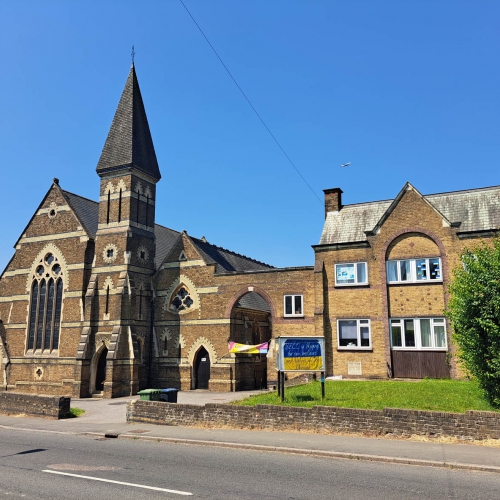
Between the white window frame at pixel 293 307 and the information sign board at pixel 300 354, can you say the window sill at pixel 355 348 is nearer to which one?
the white window frame at pixel 293 307

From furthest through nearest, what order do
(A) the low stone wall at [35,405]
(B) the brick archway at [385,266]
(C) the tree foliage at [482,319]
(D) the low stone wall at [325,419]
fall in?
(B) the brick archway at [385,266] < (A) the low stone wall at [35,405] < (C) the tree foliage at [482,319] < (D) the low stone wall at [325,419]

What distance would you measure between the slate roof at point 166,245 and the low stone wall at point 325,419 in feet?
51.5

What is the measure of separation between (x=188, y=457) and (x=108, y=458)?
1.87m

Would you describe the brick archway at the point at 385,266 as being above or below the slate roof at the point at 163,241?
below

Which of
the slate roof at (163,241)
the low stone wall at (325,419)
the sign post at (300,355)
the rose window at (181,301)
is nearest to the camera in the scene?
the low stone wall at (325,419)

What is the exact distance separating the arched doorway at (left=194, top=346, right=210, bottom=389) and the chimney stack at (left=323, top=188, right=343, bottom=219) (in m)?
11.9

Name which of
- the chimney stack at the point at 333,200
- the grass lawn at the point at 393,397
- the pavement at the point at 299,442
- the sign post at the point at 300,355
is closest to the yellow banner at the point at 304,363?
the sign post at the point at 300,355

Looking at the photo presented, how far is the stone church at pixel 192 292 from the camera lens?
84.3ft

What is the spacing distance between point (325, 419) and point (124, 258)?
20.9m

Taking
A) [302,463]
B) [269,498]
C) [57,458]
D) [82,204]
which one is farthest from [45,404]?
[82,204]

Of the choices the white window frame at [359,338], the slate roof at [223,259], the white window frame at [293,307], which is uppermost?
the slate roof at [223,259]

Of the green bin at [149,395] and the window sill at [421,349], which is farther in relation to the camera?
the window sill at [421,349]

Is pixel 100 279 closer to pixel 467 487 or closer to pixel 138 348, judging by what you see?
pixel 138 348

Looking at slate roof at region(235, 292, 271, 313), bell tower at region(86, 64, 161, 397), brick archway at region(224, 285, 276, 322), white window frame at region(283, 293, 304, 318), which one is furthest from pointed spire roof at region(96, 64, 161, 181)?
white window frame at region(283, 293, 304, 318)
